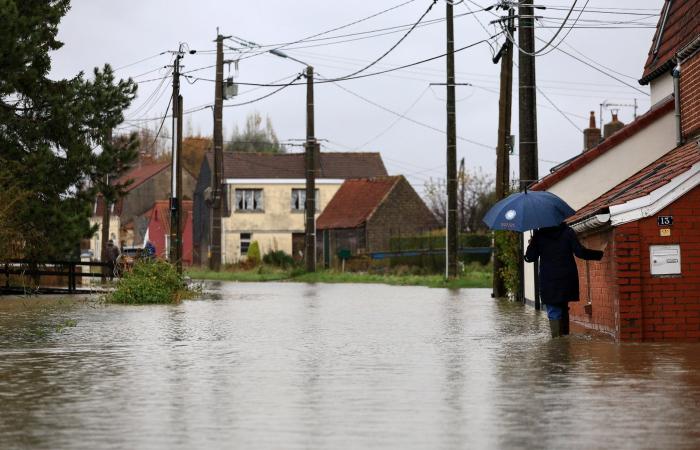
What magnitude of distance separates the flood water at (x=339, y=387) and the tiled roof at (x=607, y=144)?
392 cm

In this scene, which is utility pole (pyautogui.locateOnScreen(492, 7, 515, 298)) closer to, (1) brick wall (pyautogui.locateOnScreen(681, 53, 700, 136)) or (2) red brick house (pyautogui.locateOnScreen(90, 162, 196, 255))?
(1) brick wall (pyautogui.locateOnScreen(681, 53, 700, 136))

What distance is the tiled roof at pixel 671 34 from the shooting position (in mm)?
21828

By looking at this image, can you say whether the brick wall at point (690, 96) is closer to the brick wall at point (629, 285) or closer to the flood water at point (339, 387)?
the brick wall at point (629, 285)

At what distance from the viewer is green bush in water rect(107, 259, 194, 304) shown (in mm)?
31375

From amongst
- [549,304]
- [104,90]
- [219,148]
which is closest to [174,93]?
[104,90]

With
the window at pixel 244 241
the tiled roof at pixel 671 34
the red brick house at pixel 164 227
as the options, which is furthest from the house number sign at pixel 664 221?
the red brick house at pixel 164 227

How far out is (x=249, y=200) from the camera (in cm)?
8081

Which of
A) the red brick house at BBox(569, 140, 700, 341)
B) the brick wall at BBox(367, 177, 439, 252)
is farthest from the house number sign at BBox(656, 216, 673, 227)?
the brick wall at BBox(367, 177, 439, 252)

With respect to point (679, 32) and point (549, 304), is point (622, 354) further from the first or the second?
point (679, 32)

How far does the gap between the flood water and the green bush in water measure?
30.3ft

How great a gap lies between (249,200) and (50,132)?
150 feet

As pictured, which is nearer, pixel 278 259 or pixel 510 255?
pixel 510 255

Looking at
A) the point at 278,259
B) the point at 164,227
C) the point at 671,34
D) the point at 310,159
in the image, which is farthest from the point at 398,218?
the point at 671,34

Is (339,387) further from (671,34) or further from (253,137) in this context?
(253,137)
